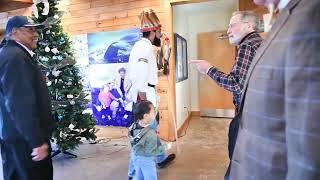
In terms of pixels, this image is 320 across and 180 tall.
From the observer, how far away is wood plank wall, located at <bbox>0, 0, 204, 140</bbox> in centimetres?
434

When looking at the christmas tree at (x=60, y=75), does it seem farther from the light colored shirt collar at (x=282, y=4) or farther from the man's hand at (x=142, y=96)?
the light colored shirt collar at (x=282, y=4)

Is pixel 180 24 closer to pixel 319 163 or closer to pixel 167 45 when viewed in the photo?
pixel 167 45

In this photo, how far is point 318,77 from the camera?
1.97ft

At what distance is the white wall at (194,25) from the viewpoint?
18.2ft

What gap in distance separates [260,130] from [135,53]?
6.80ft

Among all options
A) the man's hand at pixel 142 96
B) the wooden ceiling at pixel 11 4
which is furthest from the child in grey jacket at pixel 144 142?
the wooden ceiling at pixel 11 4

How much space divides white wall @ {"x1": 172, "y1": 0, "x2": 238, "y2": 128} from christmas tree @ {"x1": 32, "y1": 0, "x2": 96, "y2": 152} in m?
2.01

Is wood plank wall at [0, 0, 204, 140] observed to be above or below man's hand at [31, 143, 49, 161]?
above

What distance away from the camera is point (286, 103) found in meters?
0.67

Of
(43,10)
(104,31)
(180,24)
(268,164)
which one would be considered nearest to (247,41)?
(268,164)

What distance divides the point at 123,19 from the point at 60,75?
4.74 ft

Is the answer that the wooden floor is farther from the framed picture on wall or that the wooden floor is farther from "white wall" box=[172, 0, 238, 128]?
the framed picture on wall

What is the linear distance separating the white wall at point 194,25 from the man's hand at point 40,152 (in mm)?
3551

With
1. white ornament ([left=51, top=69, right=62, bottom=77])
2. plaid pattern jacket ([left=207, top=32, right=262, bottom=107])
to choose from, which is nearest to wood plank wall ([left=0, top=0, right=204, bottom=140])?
white ornament ([left=51, top=69, right=62, bottom=77])
